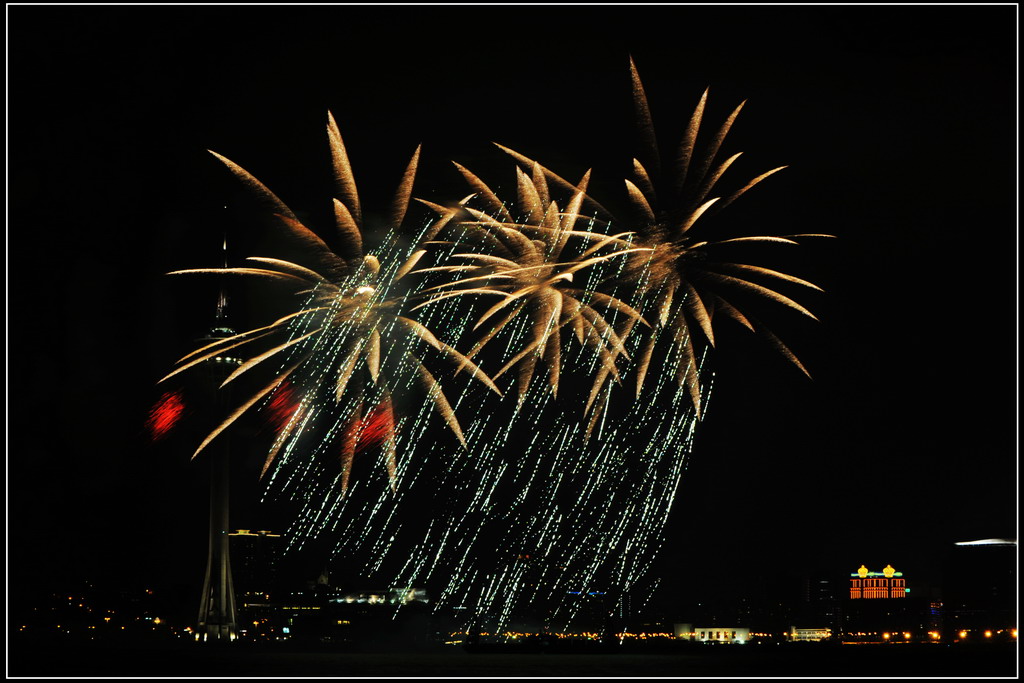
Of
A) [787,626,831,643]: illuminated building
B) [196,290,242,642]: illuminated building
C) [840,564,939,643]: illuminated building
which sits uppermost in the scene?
[840,564,939,643]: illuminated building

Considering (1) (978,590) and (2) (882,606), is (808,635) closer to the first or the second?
(2) (882,606)

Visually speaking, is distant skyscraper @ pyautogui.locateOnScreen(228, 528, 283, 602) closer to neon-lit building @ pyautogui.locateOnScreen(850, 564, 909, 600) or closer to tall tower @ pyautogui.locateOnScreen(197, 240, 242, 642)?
tall tower @ pyautogui.locateOnScreen(197, 240, 242, 642)

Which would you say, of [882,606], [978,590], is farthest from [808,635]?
[978,590]

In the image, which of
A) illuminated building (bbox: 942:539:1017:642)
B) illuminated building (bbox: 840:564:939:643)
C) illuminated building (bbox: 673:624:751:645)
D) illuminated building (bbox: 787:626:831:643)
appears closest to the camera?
illuminated building (bbox: 673:624:751:645)

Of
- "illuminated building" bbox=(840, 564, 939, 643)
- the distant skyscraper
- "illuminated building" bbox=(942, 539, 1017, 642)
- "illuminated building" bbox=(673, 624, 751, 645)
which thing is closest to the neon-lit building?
"illuminated building" bbox=(840, 564, 939, 643)

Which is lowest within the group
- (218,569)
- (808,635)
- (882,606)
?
(218,569)

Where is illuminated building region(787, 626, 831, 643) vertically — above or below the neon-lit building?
below

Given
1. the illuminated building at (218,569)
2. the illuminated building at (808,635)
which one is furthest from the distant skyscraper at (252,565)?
the illuminated building at (808,635)

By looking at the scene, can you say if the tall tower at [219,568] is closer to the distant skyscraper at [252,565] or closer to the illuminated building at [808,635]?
the distant skyscraper at [252,565]

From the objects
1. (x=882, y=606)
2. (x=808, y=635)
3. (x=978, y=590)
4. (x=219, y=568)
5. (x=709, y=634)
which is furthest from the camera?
(x=882, y=606)
